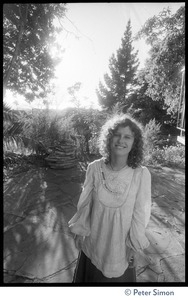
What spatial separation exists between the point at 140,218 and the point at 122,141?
0.57m

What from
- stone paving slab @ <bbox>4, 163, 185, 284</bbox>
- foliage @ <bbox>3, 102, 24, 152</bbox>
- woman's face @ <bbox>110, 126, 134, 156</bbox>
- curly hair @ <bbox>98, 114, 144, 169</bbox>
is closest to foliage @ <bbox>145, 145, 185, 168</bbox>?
stone paving slab @ <bbox>4, 163, 185, 284</bbox>

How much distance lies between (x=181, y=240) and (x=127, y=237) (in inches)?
78.0

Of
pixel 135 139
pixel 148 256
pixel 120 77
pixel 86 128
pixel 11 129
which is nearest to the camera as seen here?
pixel 135 139

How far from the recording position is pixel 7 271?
226 cm

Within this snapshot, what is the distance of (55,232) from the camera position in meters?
3.11

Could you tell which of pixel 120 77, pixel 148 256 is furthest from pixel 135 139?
pixel 120 77

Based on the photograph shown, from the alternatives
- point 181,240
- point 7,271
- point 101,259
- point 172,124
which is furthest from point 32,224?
point 172,124

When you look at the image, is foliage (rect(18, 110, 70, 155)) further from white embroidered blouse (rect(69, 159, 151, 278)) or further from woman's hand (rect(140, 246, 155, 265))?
white embroidered blouse (rect(69, 159, 151, 278))

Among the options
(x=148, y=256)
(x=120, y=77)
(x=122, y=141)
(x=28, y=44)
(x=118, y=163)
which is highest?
(x=120, y=77)

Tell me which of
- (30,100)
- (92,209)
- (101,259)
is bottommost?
(101,259)

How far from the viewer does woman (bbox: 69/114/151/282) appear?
1.53 metres

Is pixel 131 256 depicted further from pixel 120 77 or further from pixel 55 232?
pixel 120 77
